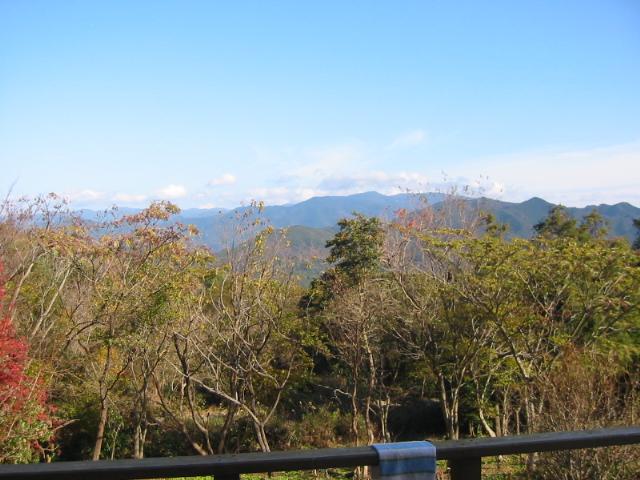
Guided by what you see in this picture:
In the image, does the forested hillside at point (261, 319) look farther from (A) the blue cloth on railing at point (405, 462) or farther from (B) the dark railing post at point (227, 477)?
(B) the dark railing post at point (227, 477)

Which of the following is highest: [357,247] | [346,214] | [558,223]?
[346,214]

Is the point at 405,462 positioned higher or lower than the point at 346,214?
lower

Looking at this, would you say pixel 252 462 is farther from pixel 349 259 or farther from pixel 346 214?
pixel 346 214

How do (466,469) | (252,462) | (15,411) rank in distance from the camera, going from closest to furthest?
1. (252,462)
2. (466,469)
3. (15,411)

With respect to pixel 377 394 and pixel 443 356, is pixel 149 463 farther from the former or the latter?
pixel 377 394

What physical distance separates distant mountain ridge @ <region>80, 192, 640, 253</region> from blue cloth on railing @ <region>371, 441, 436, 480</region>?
1041 cm

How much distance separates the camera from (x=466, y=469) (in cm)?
190

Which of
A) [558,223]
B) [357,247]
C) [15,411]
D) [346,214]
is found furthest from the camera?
[346,214]

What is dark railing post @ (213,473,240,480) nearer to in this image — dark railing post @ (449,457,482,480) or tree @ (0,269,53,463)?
dark railing post @ (449,457,482,480)

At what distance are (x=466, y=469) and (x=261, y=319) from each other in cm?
A: 1067

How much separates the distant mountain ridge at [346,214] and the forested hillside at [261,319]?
1.33 feet

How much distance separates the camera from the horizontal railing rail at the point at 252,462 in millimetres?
1667

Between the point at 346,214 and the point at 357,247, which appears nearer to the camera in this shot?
the point at 357,247

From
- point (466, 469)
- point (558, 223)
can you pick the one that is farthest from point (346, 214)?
point (466, 469)
